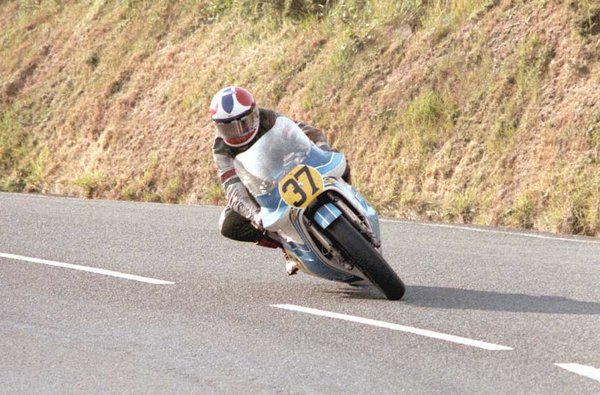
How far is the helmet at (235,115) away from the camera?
9.76 meters

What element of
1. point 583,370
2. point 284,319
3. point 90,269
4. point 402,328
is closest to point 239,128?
point 284,319

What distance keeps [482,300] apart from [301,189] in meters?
1.51

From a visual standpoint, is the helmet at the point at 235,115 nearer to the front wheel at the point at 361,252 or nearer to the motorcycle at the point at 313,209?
the motorcycle at the point at 313,209

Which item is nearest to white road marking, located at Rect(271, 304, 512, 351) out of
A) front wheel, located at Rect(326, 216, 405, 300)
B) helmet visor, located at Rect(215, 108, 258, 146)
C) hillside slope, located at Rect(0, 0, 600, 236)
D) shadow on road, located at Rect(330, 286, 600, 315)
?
front wheel, located at Rect(326, 216, 405, 300)

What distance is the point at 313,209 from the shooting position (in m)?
9.66

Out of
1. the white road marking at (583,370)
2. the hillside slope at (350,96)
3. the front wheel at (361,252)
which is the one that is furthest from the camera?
the hillside slope at (350,96)

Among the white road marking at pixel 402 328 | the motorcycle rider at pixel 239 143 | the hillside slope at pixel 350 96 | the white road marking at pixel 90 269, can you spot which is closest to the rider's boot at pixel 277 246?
the motorcycle rider at pixel 239 143

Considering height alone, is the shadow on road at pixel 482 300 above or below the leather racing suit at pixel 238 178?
below

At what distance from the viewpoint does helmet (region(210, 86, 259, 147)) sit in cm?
976

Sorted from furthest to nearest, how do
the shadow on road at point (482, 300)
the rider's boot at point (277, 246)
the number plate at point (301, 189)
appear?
the rider's boot at point (277, 246)
the number plate at point (301, 189)
the shadow on road at point (482, 300)

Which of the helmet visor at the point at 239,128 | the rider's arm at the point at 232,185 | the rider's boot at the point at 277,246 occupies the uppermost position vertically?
the helmet visor at the point at 239,128

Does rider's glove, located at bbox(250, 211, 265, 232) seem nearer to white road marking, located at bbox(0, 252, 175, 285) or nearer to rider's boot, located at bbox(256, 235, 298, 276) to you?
rider's boot, located at bbox(256, 235, 298, 276)

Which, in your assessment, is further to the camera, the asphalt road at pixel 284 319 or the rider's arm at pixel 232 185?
the rider's arm at pixel 232 185

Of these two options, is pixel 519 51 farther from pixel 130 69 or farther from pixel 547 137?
pixel 130 69
